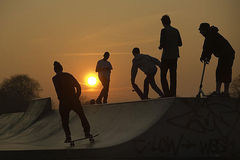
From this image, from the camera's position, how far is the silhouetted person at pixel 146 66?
1536 cm

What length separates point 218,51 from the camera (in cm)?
1245

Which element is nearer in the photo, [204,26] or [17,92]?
[204,26]

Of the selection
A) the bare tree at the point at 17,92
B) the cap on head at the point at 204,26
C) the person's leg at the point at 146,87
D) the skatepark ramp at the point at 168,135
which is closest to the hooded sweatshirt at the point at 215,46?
the cap on head at the point at 204,26

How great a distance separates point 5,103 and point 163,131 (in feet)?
248

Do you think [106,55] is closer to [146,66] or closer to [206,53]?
[146,66]

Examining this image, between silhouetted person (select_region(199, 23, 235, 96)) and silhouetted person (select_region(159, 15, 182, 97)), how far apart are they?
0.92 m

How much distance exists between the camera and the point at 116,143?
452 inches

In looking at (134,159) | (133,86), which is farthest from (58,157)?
(133,86)

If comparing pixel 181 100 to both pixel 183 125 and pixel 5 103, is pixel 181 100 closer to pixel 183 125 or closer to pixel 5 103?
pixel 183 125

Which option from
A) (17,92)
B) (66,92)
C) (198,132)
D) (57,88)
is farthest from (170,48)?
(17,92)

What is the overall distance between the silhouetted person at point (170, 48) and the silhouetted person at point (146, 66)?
2.00 m

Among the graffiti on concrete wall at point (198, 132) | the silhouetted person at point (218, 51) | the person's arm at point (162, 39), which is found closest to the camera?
the graffiti on concrete wall at point (198, 132)

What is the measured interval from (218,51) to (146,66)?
133 inches

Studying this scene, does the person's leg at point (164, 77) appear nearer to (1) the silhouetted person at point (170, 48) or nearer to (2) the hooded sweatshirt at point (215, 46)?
(1) the silhouetted person at point (170, 48)
